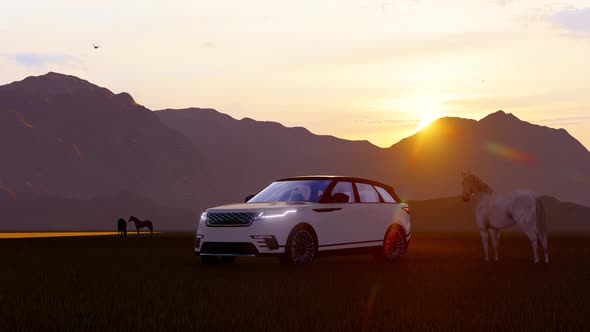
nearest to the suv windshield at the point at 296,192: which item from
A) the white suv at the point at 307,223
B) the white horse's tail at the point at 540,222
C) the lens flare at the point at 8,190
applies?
the white suv at the point at 307,223

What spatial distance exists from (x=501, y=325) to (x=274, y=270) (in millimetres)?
8339

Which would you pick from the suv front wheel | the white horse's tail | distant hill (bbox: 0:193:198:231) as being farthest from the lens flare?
the white horse's tail

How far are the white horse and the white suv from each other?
6.21 ft

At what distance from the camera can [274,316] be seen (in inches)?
377

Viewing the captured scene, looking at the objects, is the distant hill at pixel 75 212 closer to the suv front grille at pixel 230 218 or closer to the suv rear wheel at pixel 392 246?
the suv rear wheel at pixel 392 246

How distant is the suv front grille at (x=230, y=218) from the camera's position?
55.8 feet

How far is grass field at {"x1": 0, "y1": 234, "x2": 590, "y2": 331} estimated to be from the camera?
908 cm

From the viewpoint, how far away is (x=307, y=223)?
56.8 ft

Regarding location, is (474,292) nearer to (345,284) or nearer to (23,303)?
(345,284)

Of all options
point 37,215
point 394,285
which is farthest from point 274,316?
point 37,215

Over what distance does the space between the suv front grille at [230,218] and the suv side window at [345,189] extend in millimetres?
2452

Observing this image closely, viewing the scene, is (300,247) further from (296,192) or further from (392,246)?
(392,246)

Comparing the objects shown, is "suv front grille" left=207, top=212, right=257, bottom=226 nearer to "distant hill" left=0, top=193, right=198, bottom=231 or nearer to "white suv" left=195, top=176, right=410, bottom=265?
"white suv" left=195, top=176, right=410, bottom=265

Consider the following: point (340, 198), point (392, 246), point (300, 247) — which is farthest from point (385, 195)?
point (300, 247)
